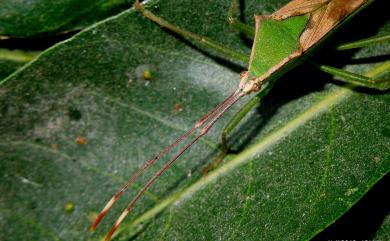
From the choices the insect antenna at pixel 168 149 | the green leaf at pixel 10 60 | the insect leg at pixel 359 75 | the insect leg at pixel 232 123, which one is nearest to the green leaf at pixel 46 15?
the green leaf at pixel 10 60

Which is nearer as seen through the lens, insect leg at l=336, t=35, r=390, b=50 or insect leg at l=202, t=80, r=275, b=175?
insect leg at l=202, t=80, r=275, b=175

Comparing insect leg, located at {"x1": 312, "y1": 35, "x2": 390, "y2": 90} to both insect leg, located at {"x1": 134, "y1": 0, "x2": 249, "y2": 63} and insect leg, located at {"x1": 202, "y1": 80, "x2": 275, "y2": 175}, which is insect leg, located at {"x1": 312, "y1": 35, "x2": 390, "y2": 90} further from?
insect leg, located at {"x1": 134, "y1": 0, "x2": 249, "y2": 63}

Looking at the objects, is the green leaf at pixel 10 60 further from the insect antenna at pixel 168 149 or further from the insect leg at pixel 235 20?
the insect leg at pixel 235 20

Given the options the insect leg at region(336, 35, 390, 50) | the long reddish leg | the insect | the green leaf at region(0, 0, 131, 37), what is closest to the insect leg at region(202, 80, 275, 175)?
the insect

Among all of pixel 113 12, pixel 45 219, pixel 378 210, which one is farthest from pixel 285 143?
pixel 45 219

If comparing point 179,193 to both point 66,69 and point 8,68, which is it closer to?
point 66,69
